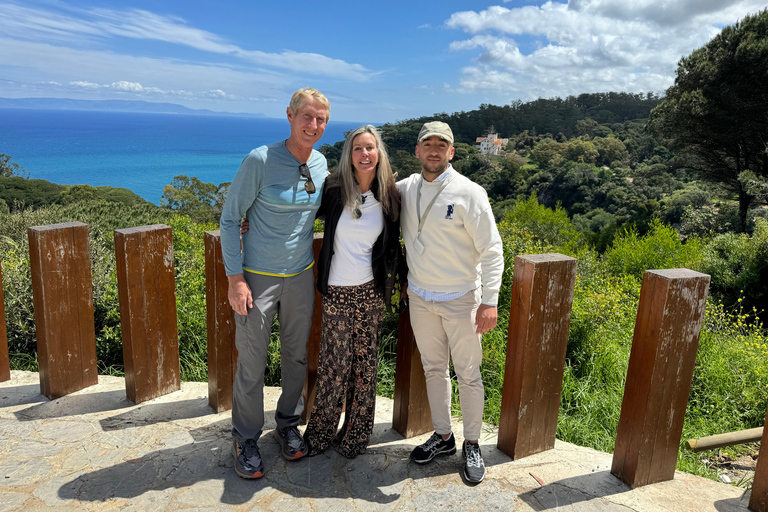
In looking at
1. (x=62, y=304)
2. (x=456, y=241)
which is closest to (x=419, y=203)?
(x=456, y=241)

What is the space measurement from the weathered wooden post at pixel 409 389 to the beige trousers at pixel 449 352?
0.33 feet

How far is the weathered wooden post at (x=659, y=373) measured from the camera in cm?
201

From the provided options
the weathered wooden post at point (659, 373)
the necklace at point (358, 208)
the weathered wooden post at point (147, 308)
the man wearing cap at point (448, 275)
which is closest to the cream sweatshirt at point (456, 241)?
the man wearing cap at point (448, 275)

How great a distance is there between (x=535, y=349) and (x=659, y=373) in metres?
0.49

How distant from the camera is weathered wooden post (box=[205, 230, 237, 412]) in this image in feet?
8.13

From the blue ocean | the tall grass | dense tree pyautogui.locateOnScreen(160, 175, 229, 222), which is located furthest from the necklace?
the blue ocean

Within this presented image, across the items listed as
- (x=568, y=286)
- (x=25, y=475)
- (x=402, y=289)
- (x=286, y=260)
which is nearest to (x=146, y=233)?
(x=286, y=260)

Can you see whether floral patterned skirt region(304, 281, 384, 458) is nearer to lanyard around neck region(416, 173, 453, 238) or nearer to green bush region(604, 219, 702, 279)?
lanyard around neck region(416, 173, 453, 238)

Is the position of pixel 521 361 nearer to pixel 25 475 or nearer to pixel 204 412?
pixel 204 412

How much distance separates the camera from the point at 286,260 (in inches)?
87.3

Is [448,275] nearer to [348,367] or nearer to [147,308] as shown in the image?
[348,367]

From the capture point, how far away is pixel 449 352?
2404mm

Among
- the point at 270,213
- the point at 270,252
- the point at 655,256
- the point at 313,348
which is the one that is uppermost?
the point at 270,213

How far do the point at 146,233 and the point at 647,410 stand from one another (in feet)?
8.26
